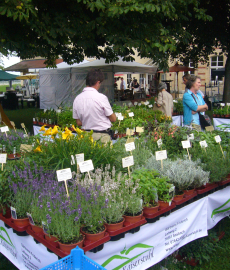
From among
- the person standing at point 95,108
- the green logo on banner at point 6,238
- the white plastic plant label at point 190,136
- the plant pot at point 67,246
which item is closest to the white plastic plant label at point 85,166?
the plant pot at point 67,246

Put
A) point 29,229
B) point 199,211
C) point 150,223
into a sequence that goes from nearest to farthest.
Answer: point 29,229
point 150,223
point 199,211

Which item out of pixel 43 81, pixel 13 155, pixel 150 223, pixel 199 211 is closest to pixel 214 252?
pixel 199 211

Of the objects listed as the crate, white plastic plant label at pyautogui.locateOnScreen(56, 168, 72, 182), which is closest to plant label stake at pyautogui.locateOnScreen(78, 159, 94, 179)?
white plastic plant label at pyautogui.locateOnScreen(56, 168, 72, 182)

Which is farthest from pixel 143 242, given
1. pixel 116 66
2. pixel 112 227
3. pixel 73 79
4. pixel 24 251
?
pixel 73 79

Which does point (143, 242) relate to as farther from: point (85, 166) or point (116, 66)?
point (116, 66)

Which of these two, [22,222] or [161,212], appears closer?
[22,222]

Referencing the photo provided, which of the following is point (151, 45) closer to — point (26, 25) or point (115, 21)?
point (115, 21)

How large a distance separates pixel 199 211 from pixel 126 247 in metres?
0.99

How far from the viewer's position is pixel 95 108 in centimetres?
346

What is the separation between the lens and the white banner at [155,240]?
2.01m

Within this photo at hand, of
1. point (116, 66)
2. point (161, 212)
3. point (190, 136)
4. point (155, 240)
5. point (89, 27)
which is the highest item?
point (89, 27)

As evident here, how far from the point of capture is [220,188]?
3004 millimetres

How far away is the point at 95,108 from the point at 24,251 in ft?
5.97

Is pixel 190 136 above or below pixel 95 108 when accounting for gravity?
below
